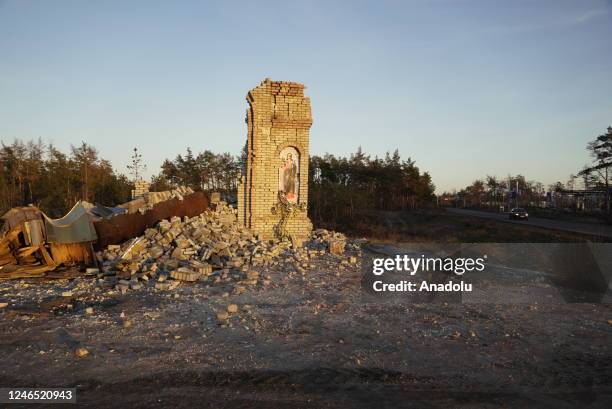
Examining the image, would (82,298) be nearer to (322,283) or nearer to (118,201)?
(322,283)

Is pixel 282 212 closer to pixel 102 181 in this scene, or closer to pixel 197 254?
pixel 197 254

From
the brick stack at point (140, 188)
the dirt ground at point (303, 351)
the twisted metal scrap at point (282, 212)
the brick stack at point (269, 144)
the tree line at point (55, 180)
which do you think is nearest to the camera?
the dirt ground at point (303, 351)

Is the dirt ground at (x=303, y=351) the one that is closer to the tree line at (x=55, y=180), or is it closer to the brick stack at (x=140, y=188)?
the brick stack at (x=140, y=188)

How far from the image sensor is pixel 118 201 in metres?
23.1

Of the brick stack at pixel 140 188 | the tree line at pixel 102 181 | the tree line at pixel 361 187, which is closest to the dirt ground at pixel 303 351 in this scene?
the brick stack at pixel 140 188

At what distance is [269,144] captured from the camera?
1123 cm

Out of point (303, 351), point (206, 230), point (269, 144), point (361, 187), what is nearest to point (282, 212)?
point (269, 144)

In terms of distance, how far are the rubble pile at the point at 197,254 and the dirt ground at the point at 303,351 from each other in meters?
0.94

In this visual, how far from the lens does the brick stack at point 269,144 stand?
11117 mm

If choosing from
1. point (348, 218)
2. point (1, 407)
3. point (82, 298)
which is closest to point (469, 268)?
point (82, 298)

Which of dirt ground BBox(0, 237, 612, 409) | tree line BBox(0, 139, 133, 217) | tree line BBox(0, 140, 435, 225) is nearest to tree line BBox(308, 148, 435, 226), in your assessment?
tree line BBox(0, 140, 435, 225)

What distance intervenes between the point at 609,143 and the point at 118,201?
36203 mm

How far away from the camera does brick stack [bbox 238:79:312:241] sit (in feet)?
36.5

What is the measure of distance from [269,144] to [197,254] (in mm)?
4337
